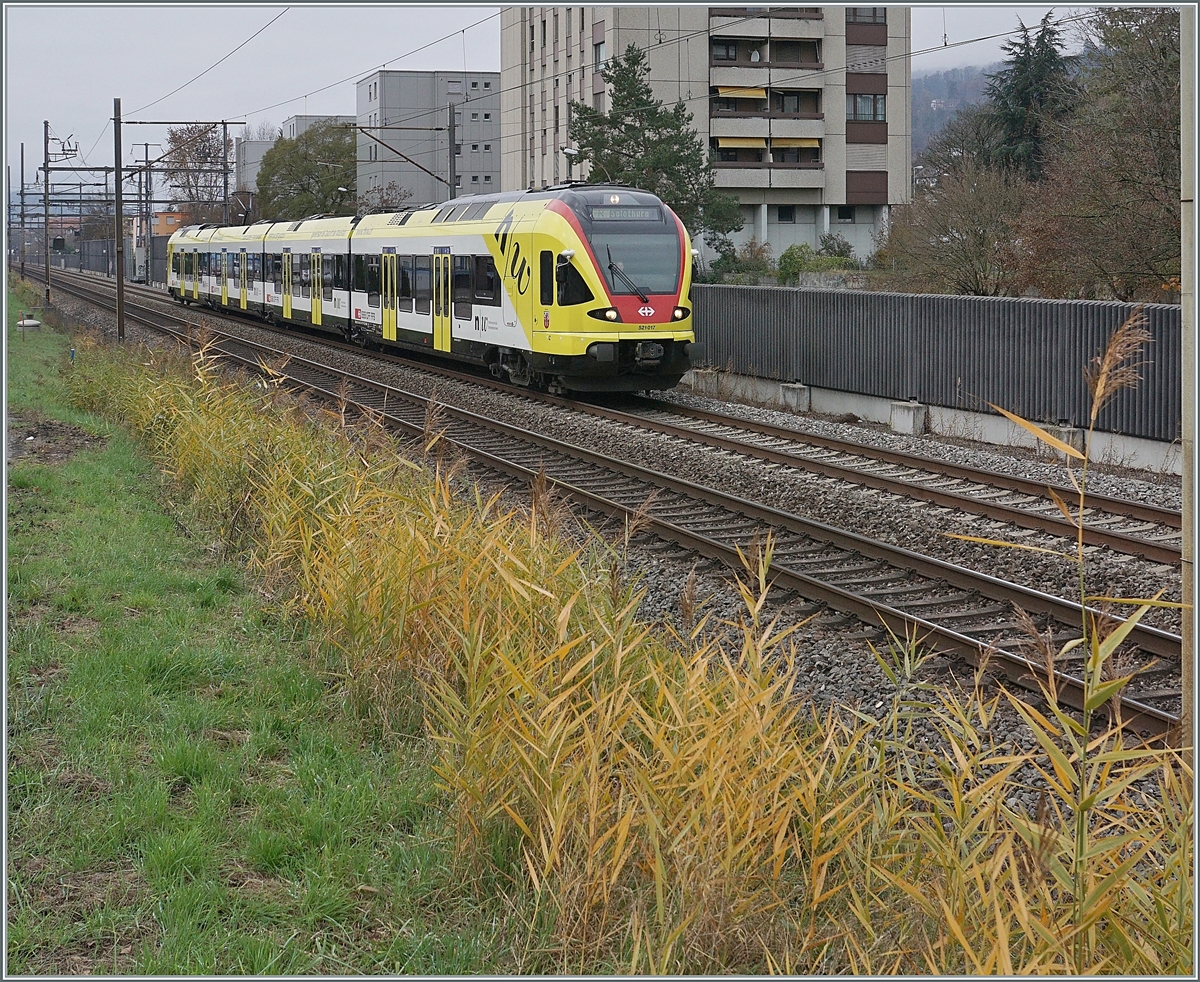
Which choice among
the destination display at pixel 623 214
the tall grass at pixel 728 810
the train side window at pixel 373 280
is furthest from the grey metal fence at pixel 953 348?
the tall grass at pixel 728 810

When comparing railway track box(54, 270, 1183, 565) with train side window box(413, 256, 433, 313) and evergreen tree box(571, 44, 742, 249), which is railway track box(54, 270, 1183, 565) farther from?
evergreen tree box(571, 44, 742, 249)

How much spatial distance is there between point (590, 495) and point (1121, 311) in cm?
743

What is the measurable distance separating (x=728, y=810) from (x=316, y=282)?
31175 mm

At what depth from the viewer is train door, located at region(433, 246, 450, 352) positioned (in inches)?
944

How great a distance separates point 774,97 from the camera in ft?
220

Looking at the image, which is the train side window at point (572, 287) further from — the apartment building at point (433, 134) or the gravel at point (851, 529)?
the apartment building at point (433, 134)

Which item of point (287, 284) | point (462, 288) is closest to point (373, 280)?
point (462, 288)

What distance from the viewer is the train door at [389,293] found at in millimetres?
27281

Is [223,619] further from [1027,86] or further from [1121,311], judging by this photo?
[1027,86]

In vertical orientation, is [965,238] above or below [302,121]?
below

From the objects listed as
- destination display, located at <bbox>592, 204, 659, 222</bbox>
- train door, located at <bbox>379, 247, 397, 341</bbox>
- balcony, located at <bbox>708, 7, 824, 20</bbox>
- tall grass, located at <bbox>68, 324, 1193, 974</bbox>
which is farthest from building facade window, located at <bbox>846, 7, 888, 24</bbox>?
tall grass, located at <bbox>68, 324, 1193, 974</bbox>

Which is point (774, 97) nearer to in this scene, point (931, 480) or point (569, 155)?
point (569, 155)

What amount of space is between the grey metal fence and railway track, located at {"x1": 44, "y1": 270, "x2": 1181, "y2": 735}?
3.23 m

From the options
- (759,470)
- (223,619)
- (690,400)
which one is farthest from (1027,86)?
(223,619)
